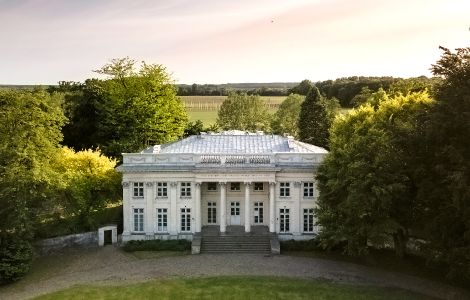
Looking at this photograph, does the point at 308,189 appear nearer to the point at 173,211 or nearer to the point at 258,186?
the point at 258,186

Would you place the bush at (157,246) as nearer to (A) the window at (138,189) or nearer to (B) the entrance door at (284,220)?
(A) the window at (138,189)

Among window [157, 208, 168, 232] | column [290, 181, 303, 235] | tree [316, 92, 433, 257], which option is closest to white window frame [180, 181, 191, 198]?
window [157, 208, 168, 232]

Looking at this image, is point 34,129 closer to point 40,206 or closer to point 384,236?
point 40,206

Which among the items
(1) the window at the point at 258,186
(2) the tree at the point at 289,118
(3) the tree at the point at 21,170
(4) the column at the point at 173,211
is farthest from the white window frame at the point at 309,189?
(2) the tree at the point at 289,118

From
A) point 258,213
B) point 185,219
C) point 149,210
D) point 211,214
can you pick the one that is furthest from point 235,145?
point 149,210

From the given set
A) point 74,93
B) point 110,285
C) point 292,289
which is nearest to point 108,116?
point 74,93
